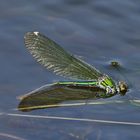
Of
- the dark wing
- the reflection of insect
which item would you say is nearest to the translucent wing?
the reflection of insect

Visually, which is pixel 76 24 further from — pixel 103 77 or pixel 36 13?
pixel 103 77

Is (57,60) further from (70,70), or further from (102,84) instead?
(102,84)

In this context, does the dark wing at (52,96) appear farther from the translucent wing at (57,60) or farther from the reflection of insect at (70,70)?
the translucent wing at (57,60)

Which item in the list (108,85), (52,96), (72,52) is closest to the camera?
(52,96)

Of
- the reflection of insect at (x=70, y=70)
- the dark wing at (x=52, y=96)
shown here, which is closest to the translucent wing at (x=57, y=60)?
the reflection of insect at (x=70, y=70)

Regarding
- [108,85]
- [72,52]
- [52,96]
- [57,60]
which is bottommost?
[52,96]

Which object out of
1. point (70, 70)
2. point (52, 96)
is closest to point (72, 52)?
point (70, 70)
